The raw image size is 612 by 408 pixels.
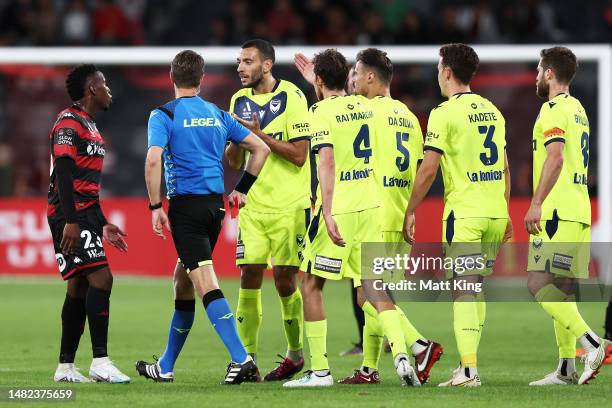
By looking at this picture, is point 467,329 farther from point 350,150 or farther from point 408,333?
point 350,150

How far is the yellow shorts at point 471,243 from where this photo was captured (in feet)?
26.9

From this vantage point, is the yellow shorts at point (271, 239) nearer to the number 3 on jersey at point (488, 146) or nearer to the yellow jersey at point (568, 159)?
the number 3 on jersey at point (488, 146)

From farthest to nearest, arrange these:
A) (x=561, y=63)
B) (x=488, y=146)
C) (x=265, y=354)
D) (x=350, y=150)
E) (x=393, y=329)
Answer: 1. (x=265, y=354)
2. (x=561, y=63)
3. (x=350, y=150)
4. (x=488, y=146)
5. (x=393, y=329)

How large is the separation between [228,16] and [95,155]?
43.2 feet

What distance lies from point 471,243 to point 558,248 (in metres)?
0.70

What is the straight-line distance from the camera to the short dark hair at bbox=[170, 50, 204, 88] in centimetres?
825

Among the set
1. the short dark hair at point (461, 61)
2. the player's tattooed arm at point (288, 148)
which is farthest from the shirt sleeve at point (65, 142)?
the short dark hair at point (461, 61)

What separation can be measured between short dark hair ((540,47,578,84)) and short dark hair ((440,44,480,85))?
61 cm

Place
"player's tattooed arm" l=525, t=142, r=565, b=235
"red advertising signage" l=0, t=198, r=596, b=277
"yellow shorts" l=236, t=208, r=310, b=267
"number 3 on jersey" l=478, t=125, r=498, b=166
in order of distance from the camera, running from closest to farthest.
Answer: "player's tattooed arm" l=525, t=142, r=565, b=235, "number 3 on jersey" l=478, t=125, r=498, b=166, "yellow shorts" l=236, t=208, r=310, b=267, "red advertising signage" l=0, t=198, r=596, b=277

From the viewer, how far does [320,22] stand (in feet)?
70.2

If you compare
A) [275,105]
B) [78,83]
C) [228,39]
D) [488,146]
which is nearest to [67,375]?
[78,83]

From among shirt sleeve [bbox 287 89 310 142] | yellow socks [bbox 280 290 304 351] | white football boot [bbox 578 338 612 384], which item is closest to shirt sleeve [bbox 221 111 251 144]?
shirt sleeve [bbox 287 89 310 142]

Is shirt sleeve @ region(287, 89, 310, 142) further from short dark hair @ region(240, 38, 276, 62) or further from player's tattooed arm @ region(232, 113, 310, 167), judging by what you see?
short dark hair @ region(240, 38, 276, 62)

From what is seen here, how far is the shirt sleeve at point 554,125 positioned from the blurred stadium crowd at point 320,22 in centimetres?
1196
